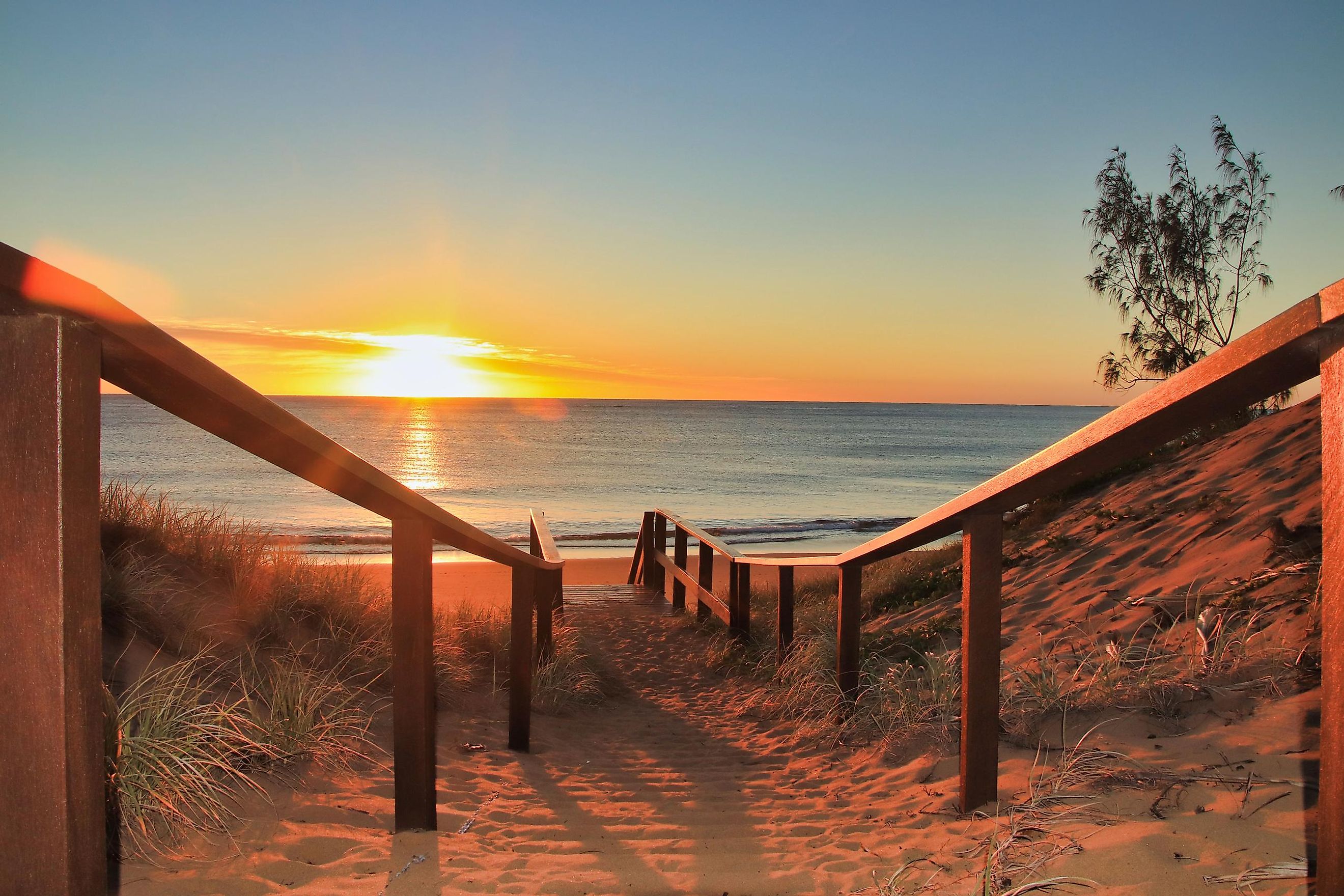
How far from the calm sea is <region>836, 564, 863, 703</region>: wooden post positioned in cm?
514

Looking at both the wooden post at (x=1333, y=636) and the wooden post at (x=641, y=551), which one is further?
the wooden post at (x=641, y=551)

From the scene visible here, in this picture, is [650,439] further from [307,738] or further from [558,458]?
[307,738]

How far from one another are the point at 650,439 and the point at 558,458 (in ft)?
58.7

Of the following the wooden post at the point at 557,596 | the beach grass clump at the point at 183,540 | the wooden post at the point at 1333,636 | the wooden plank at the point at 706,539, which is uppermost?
the wooden post at the point at 1333,636

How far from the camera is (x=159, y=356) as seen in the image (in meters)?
1.51

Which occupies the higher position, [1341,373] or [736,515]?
[1341,373]

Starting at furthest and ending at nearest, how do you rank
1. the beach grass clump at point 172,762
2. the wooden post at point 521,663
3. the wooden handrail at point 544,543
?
1. the wooden handrail at point 544,543
2. the wooden post at point 521,663
3. the beach grass clump at point 172,762

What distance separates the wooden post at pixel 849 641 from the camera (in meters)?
4.25

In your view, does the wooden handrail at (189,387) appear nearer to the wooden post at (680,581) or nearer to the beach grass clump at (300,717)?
the beach grass clump at (300,717)

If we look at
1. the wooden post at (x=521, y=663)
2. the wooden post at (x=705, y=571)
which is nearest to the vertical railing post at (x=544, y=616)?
the wooden post at (x=521, y=663)

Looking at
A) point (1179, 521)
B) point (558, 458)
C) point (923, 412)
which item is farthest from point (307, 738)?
point (923, 412)

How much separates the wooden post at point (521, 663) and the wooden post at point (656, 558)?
269 inches

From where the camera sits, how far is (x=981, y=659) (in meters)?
2.78

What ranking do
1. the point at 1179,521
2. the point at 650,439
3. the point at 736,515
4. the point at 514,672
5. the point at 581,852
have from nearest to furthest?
the point at 581,852 → the point at 514,672 → the point at 1179,521 → the point at 736,515 → the point at 650,439
